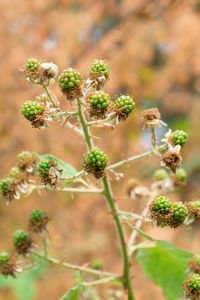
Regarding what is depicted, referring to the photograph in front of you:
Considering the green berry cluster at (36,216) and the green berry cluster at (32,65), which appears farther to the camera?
the green berry cluster at (36,216)

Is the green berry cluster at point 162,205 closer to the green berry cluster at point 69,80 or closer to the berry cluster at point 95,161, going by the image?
the berry cluster at point 95,161

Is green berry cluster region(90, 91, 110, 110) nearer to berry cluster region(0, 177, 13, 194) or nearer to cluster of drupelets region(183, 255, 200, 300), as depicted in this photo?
berry cluster region(0, 177, 13, 194)

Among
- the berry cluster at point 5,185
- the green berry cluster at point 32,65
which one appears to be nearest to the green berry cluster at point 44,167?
the berry cluster at point 5,185

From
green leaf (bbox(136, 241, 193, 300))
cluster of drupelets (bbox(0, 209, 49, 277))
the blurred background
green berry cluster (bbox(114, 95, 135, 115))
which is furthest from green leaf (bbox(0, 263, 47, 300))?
green berry cluster (bbox(114, 95, 135, 115))

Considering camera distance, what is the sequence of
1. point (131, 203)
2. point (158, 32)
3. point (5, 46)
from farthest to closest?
point (158, 32)
point (131, 203)
point (5, 46)

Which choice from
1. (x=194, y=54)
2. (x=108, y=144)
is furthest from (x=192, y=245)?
(x=194, y=54)

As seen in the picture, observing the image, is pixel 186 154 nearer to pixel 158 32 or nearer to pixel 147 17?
pixel 158 32
